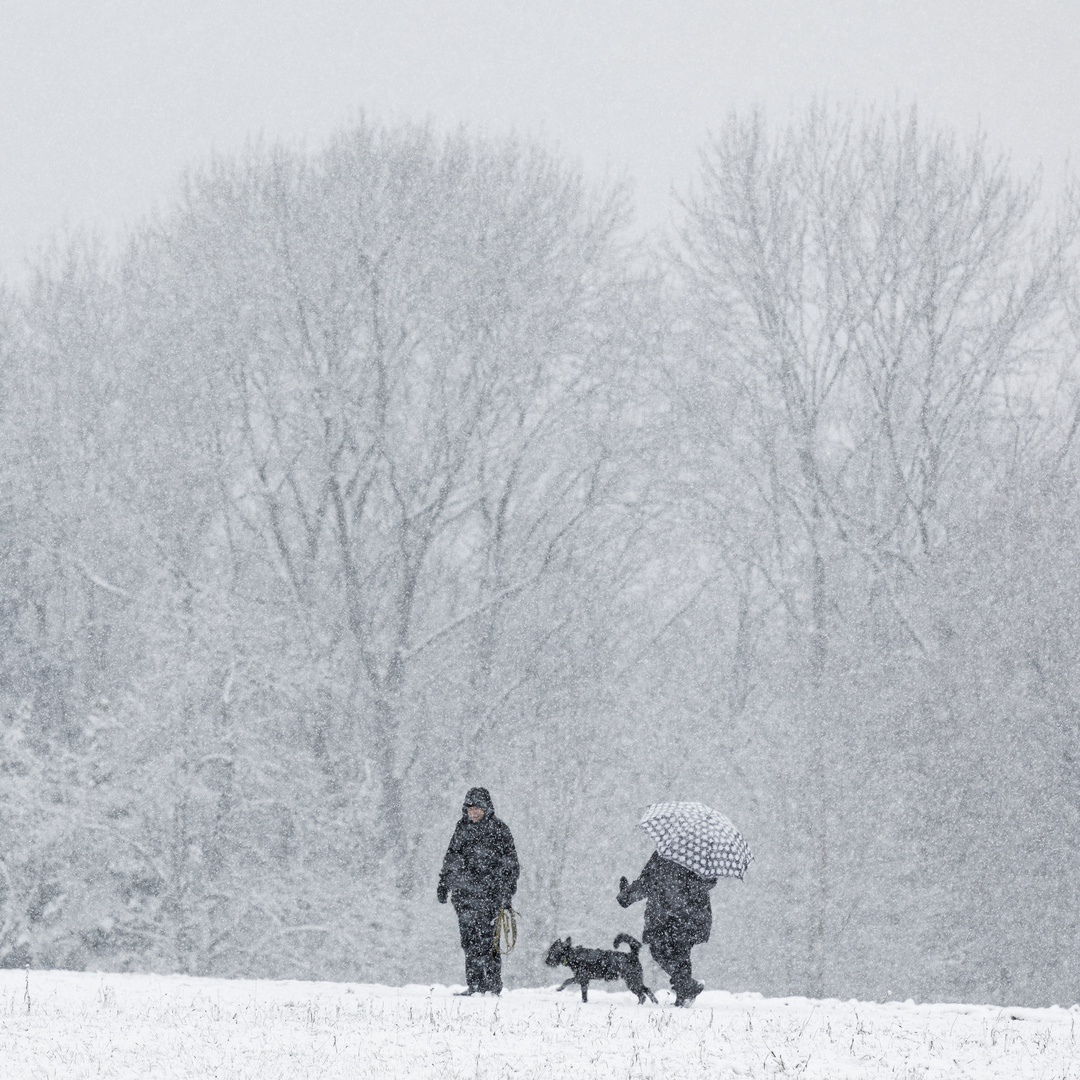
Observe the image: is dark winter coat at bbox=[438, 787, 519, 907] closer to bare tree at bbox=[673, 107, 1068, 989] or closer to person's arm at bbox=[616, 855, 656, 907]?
person's arm at bbox=[616, 855, 656, 907]

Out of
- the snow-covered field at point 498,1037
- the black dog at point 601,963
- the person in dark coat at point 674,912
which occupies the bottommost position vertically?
the snow-covered field at point 498,1037

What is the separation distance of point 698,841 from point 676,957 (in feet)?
2.94

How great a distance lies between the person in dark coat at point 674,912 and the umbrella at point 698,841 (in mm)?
151

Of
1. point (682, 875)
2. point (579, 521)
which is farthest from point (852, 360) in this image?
point (682, 875)

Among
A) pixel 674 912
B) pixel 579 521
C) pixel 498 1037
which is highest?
pixel 579 521

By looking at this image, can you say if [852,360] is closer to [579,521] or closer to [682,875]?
[579,521]

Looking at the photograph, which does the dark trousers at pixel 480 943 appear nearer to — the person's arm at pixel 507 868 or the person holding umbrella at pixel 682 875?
the person's arm at pixel 507 868

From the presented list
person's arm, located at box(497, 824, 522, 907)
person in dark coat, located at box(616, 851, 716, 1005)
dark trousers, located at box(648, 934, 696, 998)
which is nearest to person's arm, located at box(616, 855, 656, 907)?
person in dark coat, located at box(616, 851, 716, 1005)

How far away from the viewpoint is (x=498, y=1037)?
923 cm

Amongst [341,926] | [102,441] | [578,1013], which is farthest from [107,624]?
[578,1013]

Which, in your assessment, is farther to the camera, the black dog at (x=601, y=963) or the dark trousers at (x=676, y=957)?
the dark trousers at (x=676, y=957)

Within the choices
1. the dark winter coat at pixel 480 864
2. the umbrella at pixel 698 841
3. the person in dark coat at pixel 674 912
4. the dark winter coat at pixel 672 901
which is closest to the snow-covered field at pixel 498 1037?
the person in dark coat at pixel 674 912

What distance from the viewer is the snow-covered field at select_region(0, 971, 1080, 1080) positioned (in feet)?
26.8

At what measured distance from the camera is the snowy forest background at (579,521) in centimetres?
2745
